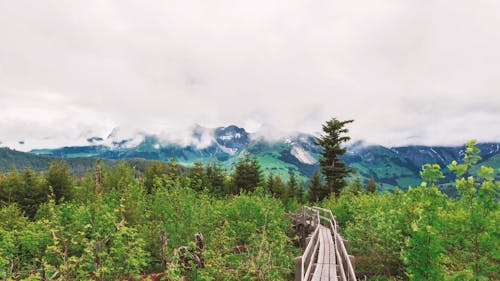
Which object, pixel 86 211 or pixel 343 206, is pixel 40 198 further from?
pixel 343 206

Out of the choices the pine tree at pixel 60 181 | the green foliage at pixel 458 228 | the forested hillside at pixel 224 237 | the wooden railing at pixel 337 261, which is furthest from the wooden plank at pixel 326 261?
the pine tree at pixel 60 181

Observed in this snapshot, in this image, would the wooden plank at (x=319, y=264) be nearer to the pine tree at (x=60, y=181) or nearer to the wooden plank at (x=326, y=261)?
the wooden plank at (x=326, y=261)

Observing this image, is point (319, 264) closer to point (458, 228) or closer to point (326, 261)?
point (326, 261)

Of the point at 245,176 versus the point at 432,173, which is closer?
the point at 432,173

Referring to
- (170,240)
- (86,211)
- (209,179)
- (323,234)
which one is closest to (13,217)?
(86,211)

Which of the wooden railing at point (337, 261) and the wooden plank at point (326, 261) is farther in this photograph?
the wooden plank at point (326, 261)

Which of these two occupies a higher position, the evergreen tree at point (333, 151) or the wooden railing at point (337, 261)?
the evergreen tree at point (333, 151)

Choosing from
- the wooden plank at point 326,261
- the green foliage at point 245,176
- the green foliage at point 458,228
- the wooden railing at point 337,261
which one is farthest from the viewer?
the green foliage at point 245,176

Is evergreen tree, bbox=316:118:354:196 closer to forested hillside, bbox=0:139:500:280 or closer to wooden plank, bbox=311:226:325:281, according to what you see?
forested hillside, bbox=0:139:500:280

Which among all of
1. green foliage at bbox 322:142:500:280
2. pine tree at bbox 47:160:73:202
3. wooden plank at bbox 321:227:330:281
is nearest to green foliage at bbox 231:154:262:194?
pine tree at bbox 47:160:73:202

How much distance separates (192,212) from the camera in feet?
45.5

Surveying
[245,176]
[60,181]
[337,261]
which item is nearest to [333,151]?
[245,176]

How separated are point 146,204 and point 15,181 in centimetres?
3426

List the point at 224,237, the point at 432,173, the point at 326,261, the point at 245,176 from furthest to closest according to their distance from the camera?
the point at 245,176 < the point at 326,261 < the point at 224,237 < the point at 432,173
